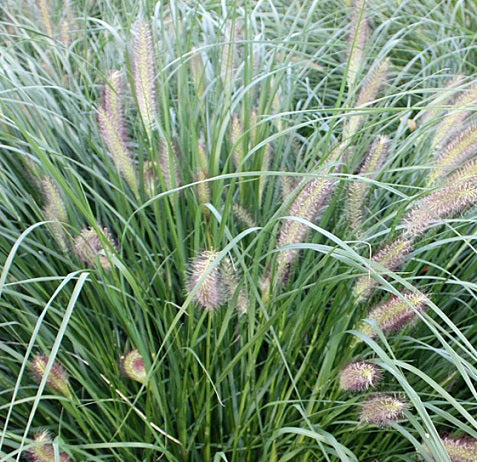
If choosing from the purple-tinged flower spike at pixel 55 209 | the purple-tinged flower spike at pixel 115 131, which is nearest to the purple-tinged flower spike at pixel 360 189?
the purple-tinged flower spike at pixel 115 131

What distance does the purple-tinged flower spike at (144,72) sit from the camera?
1707 mm

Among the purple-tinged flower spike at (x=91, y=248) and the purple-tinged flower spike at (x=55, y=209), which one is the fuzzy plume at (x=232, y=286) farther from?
the purple-tinged flower spike at (x=55, y=209)

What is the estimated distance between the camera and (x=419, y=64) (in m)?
3.24

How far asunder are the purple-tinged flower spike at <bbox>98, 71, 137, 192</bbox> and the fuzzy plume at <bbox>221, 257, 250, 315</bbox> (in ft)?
1.11

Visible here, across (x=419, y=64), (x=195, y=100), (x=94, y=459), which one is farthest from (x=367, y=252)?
(x=419, y=64)

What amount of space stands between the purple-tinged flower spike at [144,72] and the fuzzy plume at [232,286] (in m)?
0.46

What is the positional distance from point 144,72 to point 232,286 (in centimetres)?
58

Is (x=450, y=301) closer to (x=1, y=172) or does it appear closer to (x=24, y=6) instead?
(x=1, y=172)

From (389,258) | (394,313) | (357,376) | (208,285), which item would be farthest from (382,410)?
(208,285)

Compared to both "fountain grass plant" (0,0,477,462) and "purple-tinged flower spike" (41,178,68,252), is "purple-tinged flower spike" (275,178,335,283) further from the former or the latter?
"purple-tinged flower spike" (41,178,68,252)

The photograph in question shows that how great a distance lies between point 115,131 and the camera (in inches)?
65.7

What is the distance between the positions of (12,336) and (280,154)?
3.12 ft

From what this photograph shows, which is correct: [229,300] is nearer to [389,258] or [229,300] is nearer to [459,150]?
[389,258]

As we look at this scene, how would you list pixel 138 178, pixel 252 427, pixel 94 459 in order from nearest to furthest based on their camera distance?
1. pixel 94 459
2. pixel 252 427
3. pixel 138 178
